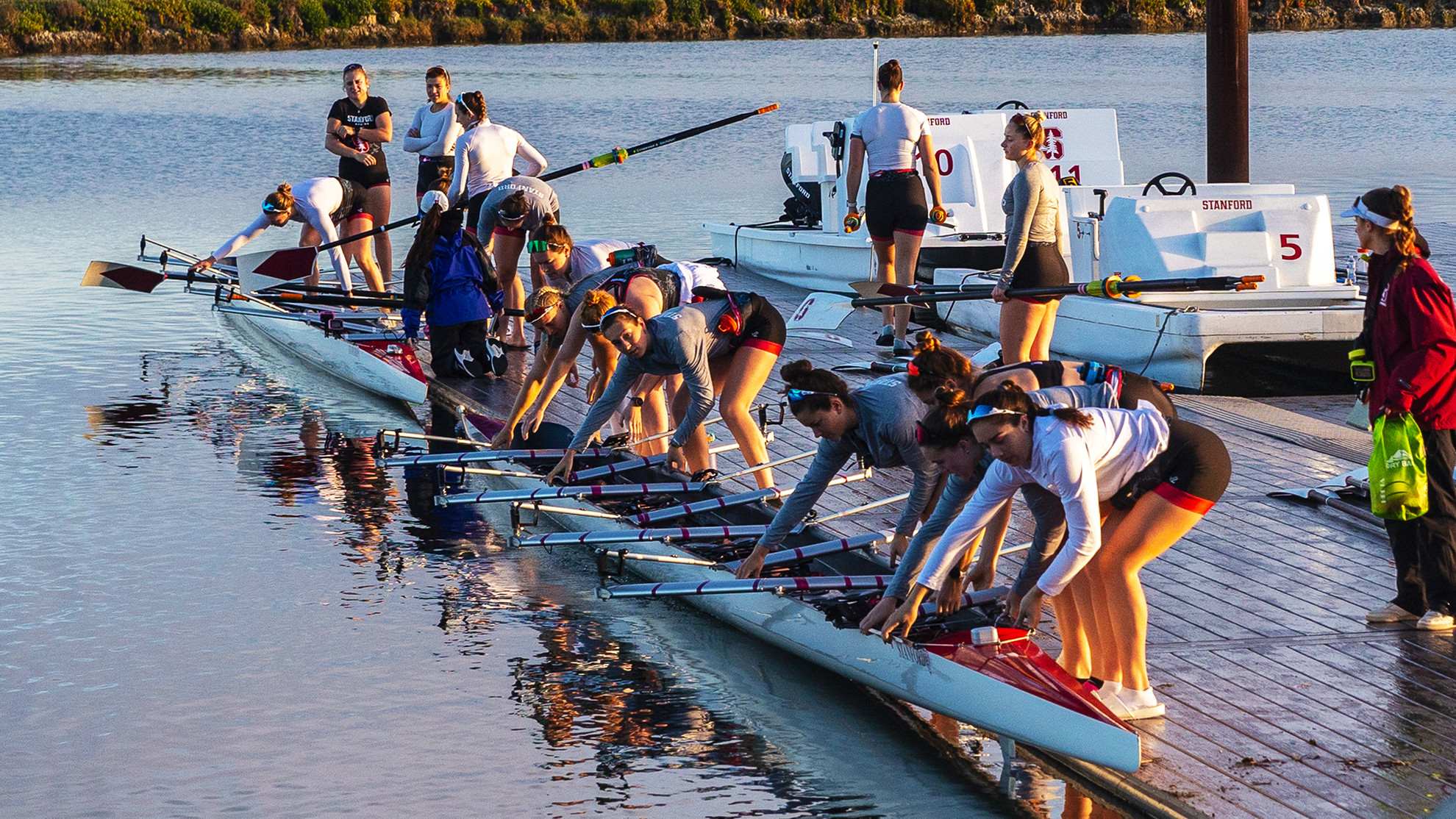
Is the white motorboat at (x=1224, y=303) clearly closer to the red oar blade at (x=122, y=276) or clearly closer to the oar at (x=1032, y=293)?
the oar at (x=1032, y=293)

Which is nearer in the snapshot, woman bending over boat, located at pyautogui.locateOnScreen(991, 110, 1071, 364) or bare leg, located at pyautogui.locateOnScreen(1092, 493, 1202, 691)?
bare leg, located at pyautogui.locateOnScreen(1092, 493, 1202, 691)

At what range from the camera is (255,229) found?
12.5 meters

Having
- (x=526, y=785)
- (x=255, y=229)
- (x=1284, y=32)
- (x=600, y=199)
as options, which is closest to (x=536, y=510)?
(x=526, y=785)

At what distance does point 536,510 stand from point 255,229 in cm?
556

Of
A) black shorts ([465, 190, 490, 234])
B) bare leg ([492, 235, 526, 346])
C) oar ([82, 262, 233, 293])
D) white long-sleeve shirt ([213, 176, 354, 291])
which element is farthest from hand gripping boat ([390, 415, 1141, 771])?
oar ([82, 262, 233, 293])

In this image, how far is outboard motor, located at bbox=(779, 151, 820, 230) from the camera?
15.9m

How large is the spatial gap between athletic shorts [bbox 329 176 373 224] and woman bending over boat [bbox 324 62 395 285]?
4 cm

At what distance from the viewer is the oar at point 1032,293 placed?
839 cm

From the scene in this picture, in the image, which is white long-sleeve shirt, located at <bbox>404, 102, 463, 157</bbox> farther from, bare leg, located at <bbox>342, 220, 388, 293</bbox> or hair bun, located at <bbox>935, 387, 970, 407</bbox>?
hair bun, located at <bbox>935, 387, 970, 407</bbox>

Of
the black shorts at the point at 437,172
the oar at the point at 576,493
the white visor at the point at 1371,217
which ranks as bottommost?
the oar at the point at 576,493

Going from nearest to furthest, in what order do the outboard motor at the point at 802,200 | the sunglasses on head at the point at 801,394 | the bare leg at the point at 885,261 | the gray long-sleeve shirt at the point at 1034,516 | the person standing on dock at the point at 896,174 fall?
the gray long-sleeve shirt at the point at 1034,516 → the sunglasses on head at the point at 801,394 → the person standing on dock at the point at 896,174 → the bare leg at the point at 885,261 → the outboard motor at the point at 802,200

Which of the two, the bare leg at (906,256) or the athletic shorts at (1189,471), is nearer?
→ the athletic shorts at (1189,471)

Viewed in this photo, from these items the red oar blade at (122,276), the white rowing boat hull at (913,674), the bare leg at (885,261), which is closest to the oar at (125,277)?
the red oar blade at (122,276)

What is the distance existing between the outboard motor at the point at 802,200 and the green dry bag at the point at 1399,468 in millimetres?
10399
